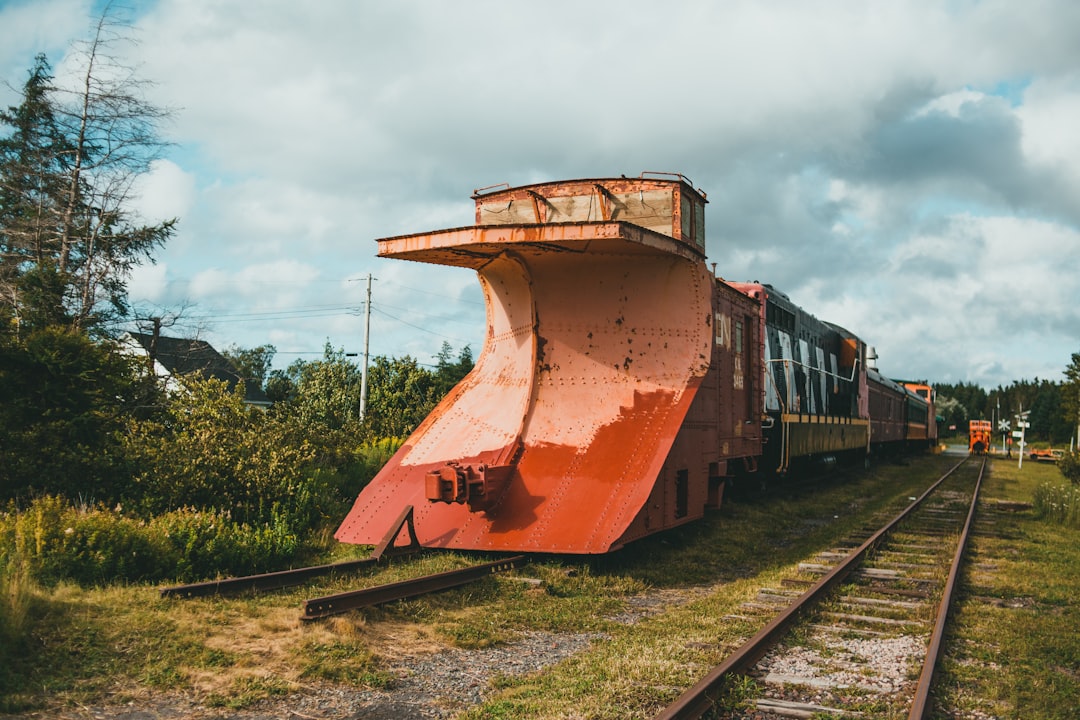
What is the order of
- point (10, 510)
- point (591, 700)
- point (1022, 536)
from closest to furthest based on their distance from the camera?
1. point (591, 700)
2. point (10, 510)
3. point (1022, 536)

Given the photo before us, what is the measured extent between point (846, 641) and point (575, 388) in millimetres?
4037

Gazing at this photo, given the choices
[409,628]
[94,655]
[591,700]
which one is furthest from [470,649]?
[94,655]

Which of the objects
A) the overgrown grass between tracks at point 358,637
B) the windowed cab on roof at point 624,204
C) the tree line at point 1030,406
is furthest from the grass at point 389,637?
the tree line at point 1030,406

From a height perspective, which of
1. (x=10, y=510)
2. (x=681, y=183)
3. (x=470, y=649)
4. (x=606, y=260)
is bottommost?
(x=470, y=649)

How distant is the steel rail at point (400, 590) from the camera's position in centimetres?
621

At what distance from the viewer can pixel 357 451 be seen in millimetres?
15750

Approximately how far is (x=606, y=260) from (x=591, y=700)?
5.49 metres

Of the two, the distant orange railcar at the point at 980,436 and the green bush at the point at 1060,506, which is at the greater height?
the distant orange railcar at the point at 980,436

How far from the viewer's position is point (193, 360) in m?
19.3

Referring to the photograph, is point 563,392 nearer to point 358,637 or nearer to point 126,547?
point 358,637

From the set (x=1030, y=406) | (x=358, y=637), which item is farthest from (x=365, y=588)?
(x=1030, y=406)

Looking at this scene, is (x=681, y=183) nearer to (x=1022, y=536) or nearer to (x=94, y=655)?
(x=94, y=655)

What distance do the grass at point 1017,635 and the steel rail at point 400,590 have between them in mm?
3950

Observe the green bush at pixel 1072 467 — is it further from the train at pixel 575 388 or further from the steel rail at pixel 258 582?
the steel rail at pixel 258 582
